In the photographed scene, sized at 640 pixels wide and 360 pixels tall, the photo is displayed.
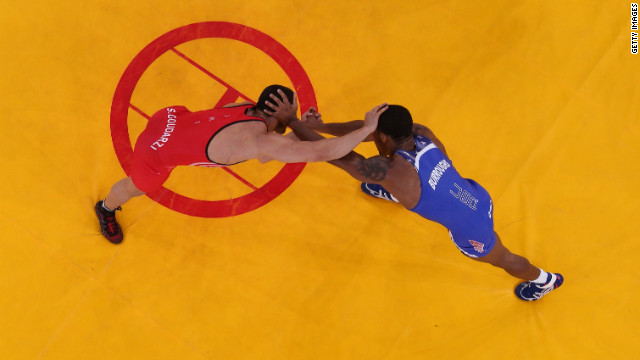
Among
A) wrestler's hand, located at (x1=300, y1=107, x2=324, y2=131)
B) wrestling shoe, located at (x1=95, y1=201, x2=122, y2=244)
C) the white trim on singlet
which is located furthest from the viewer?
wrestling shoe, located at (x1=95, y1=201, x2=122, y2=244)

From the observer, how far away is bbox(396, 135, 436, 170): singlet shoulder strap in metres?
3.16

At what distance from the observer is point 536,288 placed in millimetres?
3975

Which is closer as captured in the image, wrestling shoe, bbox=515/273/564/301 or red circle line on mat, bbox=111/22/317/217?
wrestling shoe, bbox=515/273/564/301

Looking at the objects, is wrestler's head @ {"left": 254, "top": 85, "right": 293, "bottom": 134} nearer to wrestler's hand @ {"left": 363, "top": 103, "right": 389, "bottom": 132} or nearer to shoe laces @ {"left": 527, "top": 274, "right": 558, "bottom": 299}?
wrestler's hand @ {"left": 363, "top": 103, "right": 389, "bottom": 132}

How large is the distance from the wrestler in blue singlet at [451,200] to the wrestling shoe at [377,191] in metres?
0.85

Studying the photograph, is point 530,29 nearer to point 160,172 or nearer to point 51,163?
point 160,172

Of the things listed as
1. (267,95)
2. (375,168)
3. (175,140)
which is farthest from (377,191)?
(175,140)

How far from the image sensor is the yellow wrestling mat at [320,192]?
400 cm

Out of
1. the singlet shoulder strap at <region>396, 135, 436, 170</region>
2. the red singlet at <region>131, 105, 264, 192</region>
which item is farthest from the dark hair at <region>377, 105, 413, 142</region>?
the red singlet at <region>131, 105, 264, 192</region>

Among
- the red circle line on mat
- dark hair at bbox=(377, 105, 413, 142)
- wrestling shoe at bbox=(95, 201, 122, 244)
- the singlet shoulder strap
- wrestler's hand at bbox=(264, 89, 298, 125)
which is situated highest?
dark hair at bbox=(377, 105, 413, 142)

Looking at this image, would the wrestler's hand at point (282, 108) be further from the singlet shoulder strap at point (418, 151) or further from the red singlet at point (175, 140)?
the singlet shoulder strap at point (418, 151)

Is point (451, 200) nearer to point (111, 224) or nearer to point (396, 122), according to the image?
point (396, 122)

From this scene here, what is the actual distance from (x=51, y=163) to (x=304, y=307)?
263 centimetres

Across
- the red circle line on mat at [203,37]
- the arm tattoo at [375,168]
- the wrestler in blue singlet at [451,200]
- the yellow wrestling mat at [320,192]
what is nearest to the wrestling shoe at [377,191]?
the yellow wrestling mat at [320,192]
